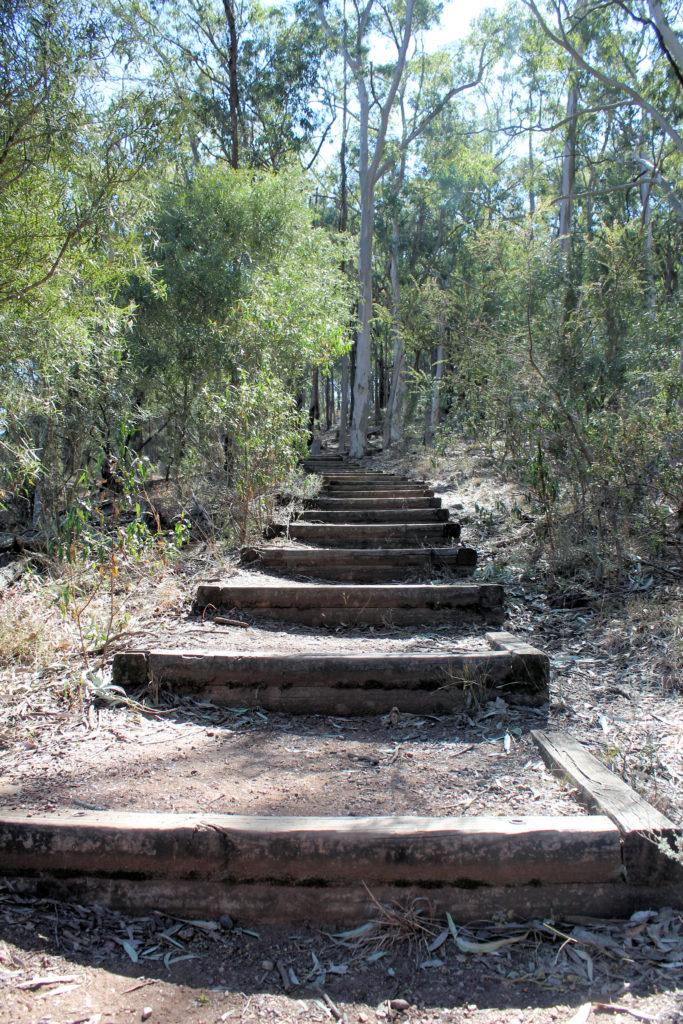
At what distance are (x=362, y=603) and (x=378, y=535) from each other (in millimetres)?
1862

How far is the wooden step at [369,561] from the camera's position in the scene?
4969mm

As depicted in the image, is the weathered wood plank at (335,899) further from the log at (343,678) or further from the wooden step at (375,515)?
the wooden step at (375,515)

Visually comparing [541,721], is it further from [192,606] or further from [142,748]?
[192,606]

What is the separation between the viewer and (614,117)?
56.7 feet

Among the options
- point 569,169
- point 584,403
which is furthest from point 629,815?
point 569,169

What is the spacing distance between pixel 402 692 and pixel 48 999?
1746 mm

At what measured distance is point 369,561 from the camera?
5.05 m

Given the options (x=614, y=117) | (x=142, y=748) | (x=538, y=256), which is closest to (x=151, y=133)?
(x=538, y=256)

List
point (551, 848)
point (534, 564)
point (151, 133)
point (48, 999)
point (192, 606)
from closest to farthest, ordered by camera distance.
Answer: point (48, 999) < point (551, 848) < point (192, 606) < point (151, 133) < point (534, 564)

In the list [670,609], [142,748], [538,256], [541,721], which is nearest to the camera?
[142,748]

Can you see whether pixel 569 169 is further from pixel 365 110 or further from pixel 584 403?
pixel 584 403

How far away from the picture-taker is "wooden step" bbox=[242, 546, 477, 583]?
4969 millimetres

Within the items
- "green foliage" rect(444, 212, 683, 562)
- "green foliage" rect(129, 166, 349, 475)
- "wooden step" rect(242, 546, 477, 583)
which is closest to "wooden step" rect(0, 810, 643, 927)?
"green foliage" rect(444, 212, 683, 562)

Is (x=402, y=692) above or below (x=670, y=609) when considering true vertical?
below
